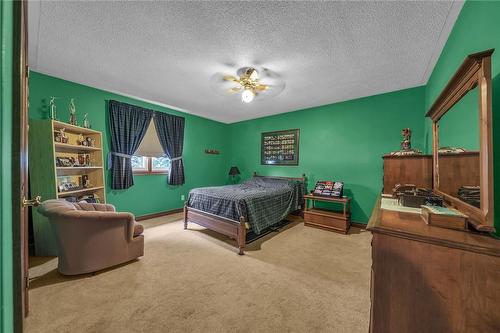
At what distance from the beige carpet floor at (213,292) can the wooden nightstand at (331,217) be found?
0.64 metres

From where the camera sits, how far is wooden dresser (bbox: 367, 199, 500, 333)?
30.1 inches

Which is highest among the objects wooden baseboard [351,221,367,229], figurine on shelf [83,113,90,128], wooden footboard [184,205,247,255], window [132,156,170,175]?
figurine on shelf [83,113,90,128]

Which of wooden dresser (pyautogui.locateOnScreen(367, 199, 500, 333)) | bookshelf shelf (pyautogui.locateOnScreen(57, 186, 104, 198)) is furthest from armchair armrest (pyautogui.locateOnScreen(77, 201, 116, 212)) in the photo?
wooden dresser (pyautogui.locateOnScreen(367, 199, 500, 333))

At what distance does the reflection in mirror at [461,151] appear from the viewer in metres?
1.05

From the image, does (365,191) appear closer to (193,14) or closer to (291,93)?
(291,93)

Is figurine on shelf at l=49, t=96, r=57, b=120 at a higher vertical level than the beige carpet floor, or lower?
higher

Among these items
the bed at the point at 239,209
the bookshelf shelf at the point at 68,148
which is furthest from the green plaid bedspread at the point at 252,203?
the bookshelf shelf at the point at 68,148

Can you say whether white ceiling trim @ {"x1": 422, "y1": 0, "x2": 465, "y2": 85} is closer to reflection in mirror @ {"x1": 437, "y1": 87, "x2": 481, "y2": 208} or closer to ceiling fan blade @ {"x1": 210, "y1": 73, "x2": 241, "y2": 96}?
Result: reflection in mirror @ {"x1": 437, "y1": 87, "x2": 481, "y2": 208}

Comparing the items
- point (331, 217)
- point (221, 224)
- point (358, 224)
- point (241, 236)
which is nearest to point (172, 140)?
point (221, 224)

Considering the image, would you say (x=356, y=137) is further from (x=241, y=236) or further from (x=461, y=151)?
(x=241, y=236)

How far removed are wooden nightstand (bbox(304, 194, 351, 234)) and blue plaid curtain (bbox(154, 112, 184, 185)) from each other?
3.09 m

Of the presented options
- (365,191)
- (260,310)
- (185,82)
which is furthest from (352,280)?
(185,82)

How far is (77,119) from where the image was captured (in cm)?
321

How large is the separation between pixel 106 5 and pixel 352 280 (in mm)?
3536
